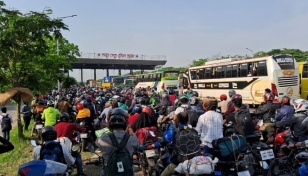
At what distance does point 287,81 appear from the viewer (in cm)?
1928

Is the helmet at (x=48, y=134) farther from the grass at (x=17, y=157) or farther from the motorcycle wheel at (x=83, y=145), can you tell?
the motorcycle wheel at (x=83, y=145)

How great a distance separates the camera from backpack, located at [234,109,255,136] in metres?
6.51

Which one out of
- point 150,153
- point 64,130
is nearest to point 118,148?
point 150,153

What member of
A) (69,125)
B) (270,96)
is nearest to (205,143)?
(69,125)

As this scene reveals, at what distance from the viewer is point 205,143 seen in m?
6.07

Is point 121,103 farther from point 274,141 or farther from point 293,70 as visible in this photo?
point 293,70

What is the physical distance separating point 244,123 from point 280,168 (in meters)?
1.07

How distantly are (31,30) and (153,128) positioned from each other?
23.2 ft

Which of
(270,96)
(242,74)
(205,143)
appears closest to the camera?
(205,143)

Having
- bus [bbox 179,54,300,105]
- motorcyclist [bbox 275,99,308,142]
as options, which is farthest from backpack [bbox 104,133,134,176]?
bus [bbox 179,54,300,105]

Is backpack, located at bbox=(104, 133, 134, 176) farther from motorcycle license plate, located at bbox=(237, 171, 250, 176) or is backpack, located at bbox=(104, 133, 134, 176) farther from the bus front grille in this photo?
the bus front grille

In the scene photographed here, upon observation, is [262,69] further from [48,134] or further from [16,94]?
[48,134]

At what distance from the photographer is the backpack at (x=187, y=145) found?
15.6ft

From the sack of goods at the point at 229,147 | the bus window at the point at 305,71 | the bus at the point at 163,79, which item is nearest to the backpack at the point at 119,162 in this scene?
the sack of goods at the point at 229,147
